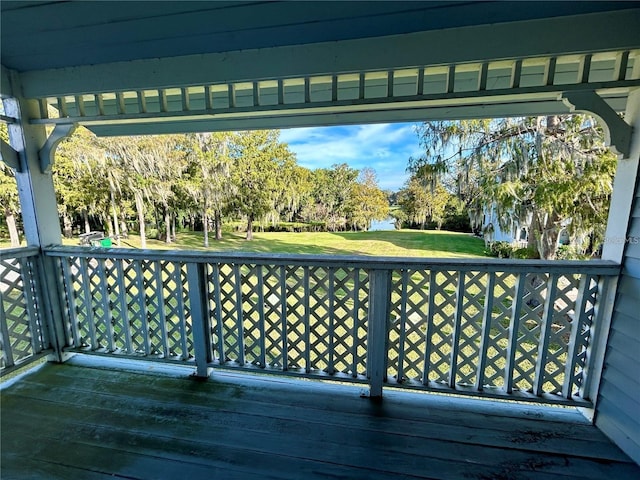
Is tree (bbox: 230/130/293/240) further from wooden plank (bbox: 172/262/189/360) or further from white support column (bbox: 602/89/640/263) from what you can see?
white support column (bbox: 602/89/640/263)

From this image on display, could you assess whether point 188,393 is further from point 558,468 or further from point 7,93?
point 7,93

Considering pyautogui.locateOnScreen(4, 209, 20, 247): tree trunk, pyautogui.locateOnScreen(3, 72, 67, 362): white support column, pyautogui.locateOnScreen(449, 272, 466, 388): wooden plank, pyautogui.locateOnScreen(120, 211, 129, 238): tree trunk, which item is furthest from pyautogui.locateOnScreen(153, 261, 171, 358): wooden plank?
pyautogui.locateOnScreen(120, 211, 129, 238): tree trunk

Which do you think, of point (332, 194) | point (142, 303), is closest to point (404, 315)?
point (142, 303)

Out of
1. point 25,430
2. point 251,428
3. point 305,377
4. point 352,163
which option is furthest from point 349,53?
point 352,163

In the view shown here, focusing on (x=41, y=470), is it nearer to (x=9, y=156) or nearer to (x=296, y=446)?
(x=296, y=446)

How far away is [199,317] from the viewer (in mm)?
1983

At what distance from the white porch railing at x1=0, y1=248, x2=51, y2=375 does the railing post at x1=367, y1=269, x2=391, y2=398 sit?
2.42 metres

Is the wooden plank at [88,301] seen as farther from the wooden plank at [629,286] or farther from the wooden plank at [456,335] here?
the wooden plank at [629,286]

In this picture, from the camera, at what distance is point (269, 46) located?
1581 millimetres

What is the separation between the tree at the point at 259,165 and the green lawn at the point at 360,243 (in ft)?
4.30

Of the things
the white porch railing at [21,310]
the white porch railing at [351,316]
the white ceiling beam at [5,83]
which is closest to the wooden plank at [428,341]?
the white porch railing at [351,316]

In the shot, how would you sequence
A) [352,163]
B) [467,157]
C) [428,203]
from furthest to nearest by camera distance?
[352,163] → [428,203] → [467,157]

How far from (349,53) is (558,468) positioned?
7.59 feet

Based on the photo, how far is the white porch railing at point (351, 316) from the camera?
5.45ft
